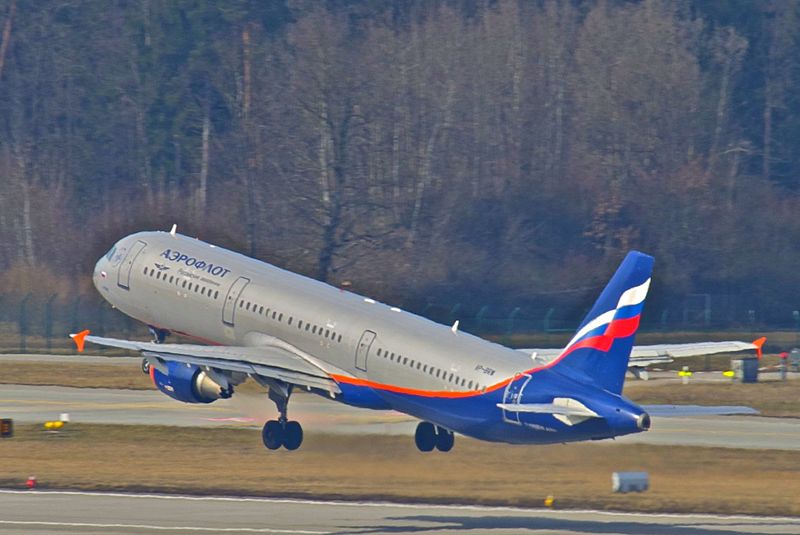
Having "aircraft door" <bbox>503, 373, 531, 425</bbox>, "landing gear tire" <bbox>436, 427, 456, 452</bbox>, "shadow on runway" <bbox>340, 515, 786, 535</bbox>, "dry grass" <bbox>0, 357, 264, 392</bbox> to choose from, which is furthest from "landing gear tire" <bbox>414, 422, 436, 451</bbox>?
"dry grass" <bbox>0, 357, 264, 392</bbox>

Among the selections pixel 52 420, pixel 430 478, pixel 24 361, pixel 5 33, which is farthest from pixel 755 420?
pixel 5 33

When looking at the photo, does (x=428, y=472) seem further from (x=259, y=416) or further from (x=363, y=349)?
(x=259, y=416)

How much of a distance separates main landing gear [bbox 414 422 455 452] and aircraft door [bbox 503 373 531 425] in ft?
29.4

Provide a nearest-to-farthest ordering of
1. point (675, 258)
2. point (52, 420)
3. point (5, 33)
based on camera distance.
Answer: point (52, 420)
point (675, 258)
point (5, 33)

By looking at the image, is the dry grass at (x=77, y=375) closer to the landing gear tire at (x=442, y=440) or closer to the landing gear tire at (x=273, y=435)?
the landing gear tire at (x=273, y=435)

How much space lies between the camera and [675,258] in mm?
120625

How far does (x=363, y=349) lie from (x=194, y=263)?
10159 mm

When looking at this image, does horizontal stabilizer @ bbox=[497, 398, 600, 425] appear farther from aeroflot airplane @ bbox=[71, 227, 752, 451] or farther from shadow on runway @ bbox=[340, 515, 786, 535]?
shadow on runway @ bbox=[340, 515, 786, 535]

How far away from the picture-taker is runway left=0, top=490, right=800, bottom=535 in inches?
1929

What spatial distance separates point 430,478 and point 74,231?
76.2 metres

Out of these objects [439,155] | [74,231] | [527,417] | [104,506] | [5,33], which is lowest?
[104,506]

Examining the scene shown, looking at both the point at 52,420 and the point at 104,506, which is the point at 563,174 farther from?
the point at 104,506

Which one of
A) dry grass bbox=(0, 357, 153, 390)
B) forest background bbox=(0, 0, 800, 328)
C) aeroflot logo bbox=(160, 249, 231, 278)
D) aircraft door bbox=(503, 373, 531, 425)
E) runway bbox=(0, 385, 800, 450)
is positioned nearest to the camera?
aircraft door bbox=(503, 373, 531, 425)

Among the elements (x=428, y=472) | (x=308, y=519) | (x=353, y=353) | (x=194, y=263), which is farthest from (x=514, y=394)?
(x=194, y=263)
